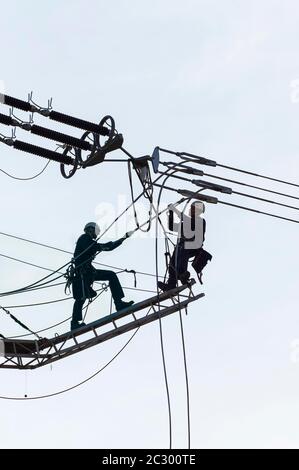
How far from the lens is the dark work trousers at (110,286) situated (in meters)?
33.8

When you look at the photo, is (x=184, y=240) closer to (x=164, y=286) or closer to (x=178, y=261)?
(x=178, y=261)

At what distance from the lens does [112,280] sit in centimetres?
3412

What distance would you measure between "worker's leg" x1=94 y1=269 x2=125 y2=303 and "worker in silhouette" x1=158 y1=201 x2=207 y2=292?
1191mm

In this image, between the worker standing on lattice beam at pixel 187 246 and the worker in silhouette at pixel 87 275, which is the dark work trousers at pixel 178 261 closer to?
the worker standing on lattice beam at pixel 187 246

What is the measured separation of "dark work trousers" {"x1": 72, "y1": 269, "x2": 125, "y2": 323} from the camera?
3381 cm

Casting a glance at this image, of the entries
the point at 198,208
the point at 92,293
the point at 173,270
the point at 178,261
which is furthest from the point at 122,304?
the point at 198,208

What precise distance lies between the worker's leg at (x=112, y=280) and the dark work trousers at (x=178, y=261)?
1.30 meters

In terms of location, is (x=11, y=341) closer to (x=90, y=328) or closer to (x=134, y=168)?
(x=90, y=328)

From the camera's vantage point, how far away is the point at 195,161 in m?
31.5

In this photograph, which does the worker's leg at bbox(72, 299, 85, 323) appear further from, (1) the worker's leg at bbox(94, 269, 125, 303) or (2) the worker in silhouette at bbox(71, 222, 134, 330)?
(1) the worker's leg at bbox(94, 269, 125, 303)
